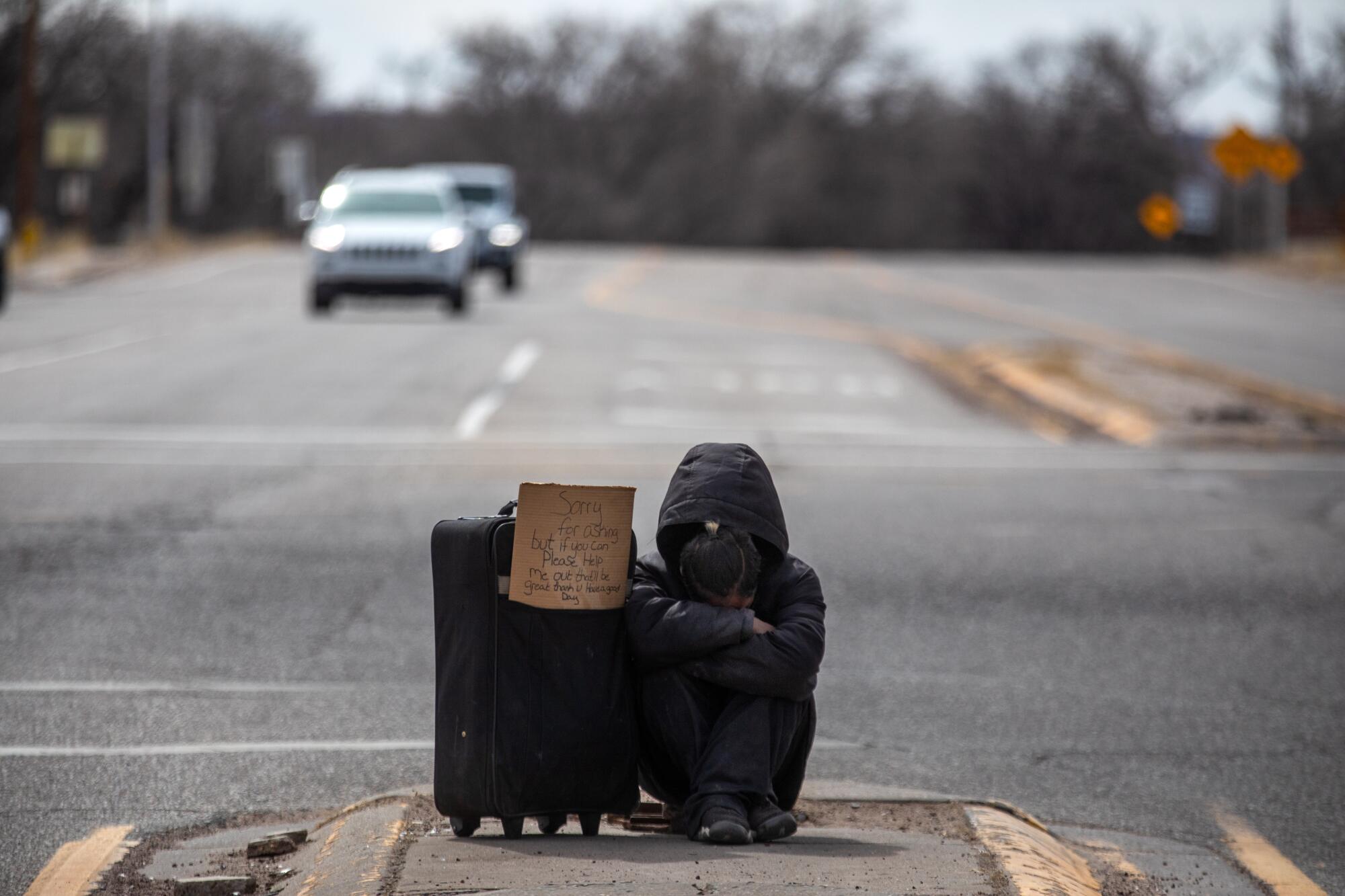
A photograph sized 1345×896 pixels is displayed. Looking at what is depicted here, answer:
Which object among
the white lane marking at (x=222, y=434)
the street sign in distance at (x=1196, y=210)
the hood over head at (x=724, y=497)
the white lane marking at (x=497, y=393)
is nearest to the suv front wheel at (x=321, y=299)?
the white lane marking at (x=497, y=393)

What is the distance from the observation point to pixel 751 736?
418 centimetres

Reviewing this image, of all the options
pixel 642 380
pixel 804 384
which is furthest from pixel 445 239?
pixel 804 384

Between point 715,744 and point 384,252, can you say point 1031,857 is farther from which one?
point 384,252

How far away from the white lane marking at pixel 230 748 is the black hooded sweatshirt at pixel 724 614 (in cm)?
153

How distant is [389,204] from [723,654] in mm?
20836

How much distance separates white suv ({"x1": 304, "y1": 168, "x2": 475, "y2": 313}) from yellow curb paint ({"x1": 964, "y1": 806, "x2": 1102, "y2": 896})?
19411mm

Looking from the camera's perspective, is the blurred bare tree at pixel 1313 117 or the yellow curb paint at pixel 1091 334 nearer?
the yellow curb paint at pixel 1091 334

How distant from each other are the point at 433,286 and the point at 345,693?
17972 millimetres

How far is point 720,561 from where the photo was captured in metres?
4.12

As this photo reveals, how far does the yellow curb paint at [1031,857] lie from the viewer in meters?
3.85

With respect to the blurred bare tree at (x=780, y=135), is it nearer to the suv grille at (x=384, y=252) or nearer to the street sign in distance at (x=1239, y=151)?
the street sign in distance at (x=1239, y=151)

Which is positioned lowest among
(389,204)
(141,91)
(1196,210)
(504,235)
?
(504,235)

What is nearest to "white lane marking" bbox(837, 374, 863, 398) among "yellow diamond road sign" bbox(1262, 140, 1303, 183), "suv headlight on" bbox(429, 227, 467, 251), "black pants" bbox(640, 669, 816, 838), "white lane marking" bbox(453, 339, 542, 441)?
"white lane marking" bbox(453, 339, 542, 441)

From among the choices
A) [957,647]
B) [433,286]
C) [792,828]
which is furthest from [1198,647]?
[433,286]
